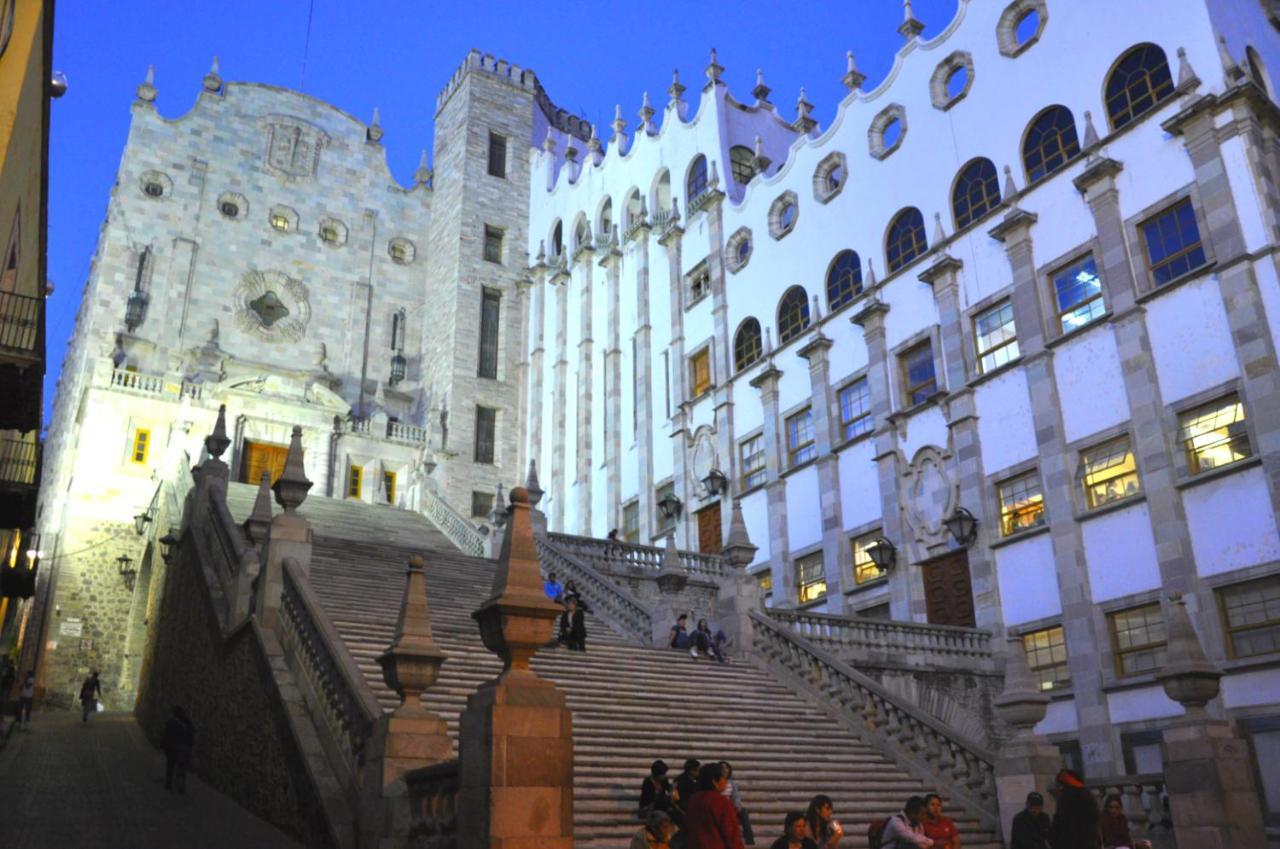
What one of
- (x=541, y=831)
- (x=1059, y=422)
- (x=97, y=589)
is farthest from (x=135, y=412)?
(x=541, y=831)

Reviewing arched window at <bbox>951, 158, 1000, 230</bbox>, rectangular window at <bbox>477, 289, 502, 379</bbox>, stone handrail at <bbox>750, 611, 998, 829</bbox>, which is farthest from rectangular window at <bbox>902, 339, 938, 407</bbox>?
rectangular window at <bbox>477, 289, 502, 379</bbox>

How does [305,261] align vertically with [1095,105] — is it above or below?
above

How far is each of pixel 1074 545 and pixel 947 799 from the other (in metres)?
8.17

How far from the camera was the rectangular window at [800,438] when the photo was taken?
28484mm

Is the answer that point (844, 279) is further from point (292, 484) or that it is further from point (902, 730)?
point (292, 484)

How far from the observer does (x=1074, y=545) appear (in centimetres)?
2070

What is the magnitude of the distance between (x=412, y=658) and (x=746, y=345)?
22774 millimetres

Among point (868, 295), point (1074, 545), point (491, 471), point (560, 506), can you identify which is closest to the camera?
point (1074, 545)

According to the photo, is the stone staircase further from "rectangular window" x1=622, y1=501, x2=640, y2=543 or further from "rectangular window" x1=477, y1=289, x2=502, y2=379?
"rectangular window" x1=477, y1=289, x2=502, y2=379

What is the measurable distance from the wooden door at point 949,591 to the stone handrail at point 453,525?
11.0m

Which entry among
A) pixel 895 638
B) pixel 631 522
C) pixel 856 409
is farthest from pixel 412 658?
pixel 631 522

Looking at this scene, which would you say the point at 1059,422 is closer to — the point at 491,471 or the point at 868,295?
the point at 868,295

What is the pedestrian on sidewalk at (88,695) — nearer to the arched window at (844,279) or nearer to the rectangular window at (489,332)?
the rectangular window at (489,332)

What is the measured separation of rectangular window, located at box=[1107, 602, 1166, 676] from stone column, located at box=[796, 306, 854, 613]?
7.21 meters
